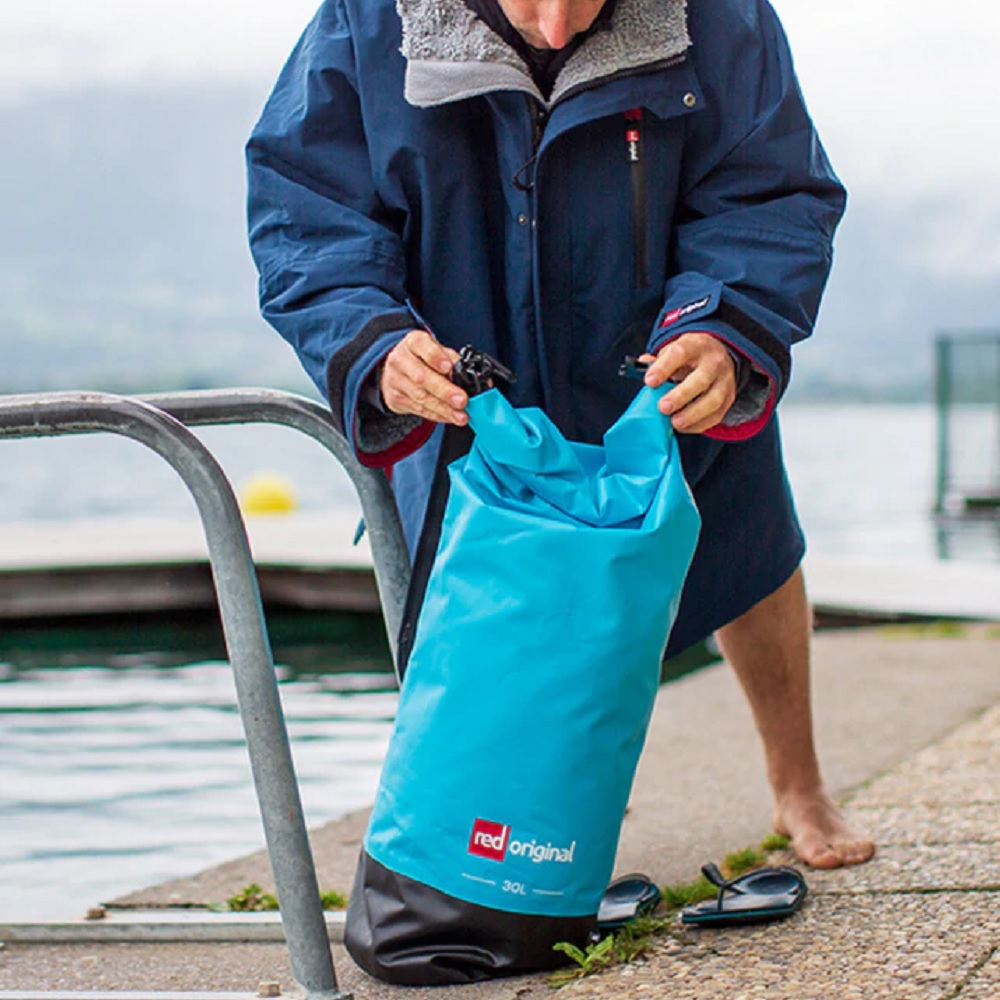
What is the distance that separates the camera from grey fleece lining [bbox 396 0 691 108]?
7.06 feet

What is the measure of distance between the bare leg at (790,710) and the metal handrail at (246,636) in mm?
954

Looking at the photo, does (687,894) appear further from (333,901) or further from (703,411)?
(703,411)

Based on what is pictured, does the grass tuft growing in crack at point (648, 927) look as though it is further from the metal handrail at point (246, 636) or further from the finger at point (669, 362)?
the finger at point (669, 362)

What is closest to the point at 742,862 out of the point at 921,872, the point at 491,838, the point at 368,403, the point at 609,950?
the point at 921,872

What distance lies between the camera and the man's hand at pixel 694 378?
6.80 feet

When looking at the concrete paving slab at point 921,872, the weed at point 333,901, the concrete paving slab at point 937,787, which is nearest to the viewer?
the concrete paving slab at point 921,872

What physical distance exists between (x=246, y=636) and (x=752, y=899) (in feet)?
2.93

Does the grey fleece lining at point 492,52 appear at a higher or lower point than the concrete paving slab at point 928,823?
higher

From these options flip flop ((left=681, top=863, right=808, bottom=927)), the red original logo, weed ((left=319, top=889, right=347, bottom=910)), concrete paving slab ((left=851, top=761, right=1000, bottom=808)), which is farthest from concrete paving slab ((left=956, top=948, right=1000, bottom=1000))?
weed ((left=319, top=889, right=347, bottom=910))

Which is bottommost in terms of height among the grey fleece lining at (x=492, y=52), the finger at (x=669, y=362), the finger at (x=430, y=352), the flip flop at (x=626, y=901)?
the flip flop at (x=626, y=901)

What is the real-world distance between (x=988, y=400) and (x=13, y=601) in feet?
29.9

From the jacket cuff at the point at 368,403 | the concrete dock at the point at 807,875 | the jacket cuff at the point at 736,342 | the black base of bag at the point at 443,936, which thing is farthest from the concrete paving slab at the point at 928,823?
the jacket cuff at the point at 368,403

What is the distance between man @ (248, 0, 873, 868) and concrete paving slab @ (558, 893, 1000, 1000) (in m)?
0.72

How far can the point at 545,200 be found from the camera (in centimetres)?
223
